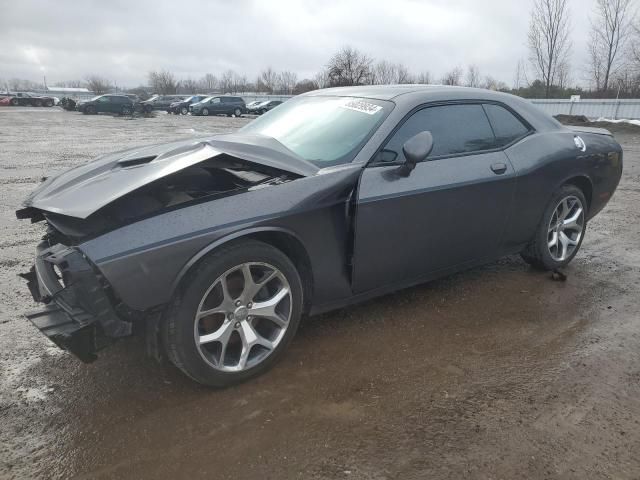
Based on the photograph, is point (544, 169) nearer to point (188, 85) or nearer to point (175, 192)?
point (175, 192)

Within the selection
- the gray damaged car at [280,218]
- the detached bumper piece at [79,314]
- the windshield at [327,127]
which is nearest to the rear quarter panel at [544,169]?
the gray damaged car at [280,218]

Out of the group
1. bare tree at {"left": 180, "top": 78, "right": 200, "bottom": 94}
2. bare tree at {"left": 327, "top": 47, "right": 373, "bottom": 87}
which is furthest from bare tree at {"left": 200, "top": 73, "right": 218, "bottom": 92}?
bare tree at {"left": 327, "top": 47, "right": 373, "bottom": 87}

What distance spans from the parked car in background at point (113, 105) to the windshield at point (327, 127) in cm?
3499

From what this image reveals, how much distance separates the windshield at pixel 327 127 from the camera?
3.04 meters

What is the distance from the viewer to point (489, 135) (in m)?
3.69

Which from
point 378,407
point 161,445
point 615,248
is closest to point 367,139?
point 378,407

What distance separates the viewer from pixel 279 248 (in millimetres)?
2740

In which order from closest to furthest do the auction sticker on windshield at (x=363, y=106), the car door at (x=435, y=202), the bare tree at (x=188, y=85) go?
the car door at (x=435, y=202), the auction sticker on windshield at (x=363, y=106), the bare tree at (x=188, y=85)

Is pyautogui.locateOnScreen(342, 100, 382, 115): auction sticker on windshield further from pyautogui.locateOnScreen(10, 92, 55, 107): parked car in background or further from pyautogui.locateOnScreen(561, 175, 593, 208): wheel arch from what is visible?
pyautogui.locateOnScreen(10, 92, 55, 107): parked car in background

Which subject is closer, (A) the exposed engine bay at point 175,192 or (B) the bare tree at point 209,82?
(A) the exposed engine bay at point 175,192

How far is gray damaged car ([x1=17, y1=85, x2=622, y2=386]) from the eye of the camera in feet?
7.39

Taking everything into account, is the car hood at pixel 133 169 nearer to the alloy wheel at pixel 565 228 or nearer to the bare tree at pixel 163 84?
the alloy wheel at pixel 565 228

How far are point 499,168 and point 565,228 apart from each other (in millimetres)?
1269

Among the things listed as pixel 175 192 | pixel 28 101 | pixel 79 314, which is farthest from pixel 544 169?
pixel 28 101
